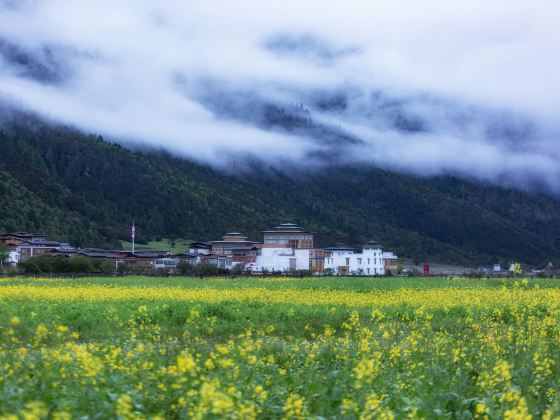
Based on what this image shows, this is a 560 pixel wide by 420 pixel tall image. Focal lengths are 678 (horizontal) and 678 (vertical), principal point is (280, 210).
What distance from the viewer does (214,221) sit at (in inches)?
7397

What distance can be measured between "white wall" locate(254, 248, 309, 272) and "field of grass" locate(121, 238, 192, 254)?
1927 inches

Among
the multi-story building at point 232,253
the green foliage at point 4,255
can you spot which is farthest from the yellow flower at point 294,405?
the multi-story building at point 232,253

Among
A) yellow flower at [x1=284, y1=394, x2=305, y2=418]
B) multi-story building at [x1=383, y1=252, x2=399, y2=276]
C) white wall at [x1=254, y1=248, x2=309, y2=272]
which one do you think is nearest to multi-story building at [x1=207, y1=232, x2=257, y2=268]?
white wall at [x1=254, y1=248, x2=309, y2=272]

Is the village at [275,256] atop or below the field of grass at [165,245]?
below

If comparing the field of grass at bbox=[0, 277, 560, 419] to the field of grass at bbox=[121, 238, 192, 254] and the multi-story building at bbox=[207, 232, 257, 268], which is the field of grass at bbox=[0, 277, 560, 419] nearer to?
the multi-story building at bbox=[207, 232, 257, 268]

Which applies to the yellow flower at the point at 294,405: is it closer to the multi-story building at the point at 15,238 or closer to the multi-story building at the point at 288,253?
the multi-story building at the point at 288,253

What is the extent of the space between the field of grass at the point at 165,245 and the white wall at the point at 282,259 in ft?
161

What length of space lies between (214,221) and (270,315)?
167064mm

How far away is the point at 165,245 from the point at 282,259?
65000 millimetres

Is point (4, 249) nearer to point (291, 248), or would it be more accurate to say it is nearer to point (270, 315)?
point (291, 248)

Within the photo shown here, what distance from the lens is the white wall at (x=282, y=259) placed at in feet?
366

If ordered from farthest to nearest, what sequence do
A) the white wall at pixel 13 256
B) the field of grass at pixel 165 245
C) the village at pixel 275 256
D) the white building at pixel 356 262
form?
the field of grass at pixel 165 245
the white building at pixel 356 262
the village at pixel 275 256
the white wall at pixel 13 256

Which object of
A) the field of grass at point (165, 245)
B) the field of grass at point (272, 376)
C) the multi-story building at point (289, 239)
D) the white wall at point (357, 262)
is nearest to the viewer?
the field of grass at point (272, 376)

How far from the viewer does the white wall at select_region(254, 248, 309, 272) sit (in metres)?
112
